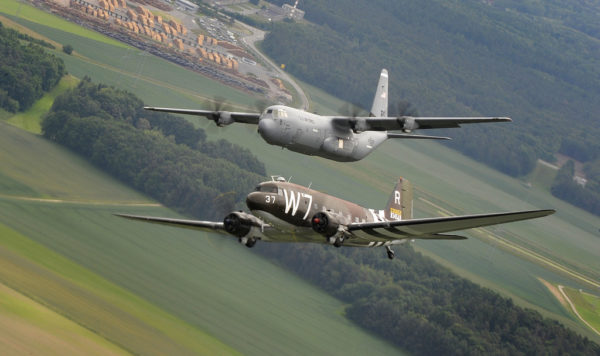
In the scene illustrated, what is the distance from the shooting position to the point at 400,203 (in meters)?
58.8

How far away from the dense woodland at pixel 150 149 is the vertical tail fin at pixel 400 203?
77287 mm

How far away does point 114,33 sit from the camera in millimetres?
181125

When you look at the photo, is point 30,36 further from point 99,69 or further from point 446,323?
point 446,323

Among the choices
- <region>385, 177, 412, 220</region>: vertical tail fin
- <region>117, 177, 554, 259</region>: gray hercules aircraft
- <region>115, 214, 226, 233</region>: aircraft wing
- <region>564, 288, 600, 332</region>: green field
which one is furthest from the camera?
<region>564, 288, 600, 332</region>: green field

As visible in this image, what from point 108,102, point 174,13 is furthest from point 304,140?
point 174,13

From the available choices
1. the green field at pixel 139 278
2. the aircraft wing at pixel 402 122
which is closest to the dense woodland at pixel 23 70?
the green field at pixel 139 278

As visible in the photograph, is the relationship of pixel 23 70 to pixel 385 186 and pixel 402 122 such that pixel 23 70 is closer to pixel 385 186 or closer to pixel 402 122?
pixel 385 186

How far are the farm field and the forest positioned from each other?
704 centimetres

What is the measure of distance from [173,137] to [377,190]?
48285 mm

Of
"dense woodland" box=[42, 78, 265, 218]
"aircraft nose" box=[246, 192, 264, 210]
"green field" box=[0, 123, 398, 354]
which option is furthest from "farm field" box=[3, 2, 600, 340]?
"aircraft nose" box=[246, 192, 264, 210]

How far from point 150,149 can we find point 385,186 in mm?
56533

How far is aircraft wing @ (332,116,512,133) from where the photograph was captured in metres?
50.2

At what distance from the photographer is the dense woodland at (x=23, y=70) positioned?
497 ft

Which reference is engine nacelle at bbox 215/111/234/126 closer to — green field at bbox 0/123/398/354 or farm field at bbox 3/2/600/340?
green field at bbox 0/123/398/354
